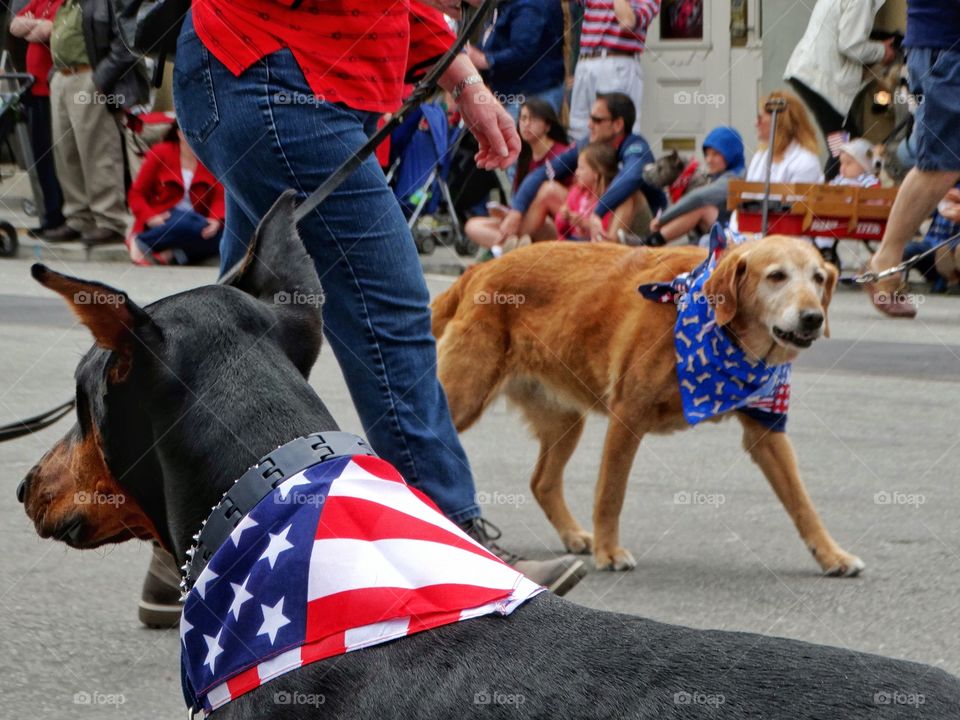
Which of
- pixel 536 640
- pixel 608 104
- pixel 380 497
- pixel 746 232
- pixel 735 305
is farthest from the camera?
pixel 608 104

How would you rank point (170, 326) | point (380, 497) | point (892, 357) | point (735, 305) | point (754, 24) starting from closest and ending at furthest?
point (380, 497) → point (170, 326) → point (735, 305) → point (892, 357) → point (754, 24)

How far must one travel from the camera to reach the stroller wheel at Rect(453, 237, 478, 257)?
1323 cm

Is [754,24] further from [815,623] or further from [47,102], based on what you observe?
[815,623]

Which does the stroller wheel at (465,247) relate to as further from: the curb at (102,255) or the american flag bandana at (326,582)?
the american flag bandana at (326,582)

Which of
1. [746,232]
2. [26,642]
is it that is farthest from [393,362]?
[746,232]

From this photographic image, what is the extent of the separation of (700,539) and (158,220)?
27.2 feet

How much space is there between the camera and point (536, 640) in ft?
6.23

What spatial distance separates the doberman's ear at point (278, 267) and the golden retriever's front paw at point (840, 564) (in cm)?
262

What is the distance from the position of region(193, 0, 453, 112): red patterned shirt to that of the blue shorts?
311 cm

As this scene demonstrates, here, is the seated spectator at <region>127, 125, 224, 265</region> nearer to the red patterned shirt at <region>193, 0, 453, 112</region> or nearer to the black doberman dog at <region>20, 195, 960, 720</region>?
the red patterned shirt at <region>193, 0, 453, 112</region>

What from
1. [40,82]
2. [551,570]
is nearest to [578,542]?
[551,570]

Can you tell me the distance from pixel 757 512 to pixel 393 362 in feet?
7.27

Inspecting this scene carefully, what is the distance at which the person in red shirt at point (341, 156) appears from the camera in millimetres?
3377

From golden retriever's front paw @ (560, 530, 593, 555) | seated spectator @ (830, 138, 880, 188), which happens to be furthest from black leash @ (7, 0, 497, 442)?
seated spectator @ (830, 138, 880, 188)
